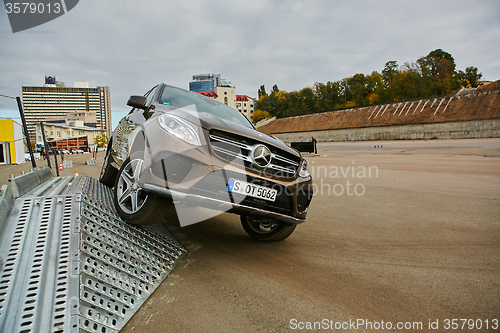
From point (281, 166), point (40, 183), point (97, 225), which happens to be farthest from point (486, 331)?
point (40, 183)

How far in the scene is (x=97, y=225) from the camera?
9.18 ft

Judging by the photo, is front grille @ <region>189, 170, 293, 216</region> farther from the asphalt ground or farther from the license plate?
the asphalt ground

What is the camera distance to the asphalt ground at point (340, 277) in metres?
2.12

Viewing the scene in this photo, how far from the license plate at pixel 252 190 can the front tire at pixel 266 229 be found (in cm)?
81

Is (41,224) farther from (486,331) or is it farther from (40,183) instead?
(486,331)

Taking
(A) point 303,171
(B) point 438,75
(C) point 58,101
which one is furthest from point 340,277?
(C) point 58,101

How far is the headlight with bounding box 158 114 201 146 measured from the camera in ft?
8.61

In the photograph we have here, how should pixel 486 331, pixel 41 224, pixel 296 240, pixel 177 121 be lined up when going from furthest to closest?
pixel 296 240 < pixel 177 121 < pixel 41 224 < pixel 486 331

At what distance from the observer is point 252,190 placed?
2.65 meters

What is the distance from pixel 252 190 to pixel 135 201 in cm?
129

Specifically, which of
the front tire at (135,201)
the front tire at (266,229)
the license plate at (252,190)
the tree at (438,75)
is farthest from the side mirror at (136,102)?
the tree at (438,75)

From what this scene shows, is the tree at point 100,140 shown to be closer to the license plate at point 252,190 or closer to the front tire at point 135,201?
the front tire at point 135,201

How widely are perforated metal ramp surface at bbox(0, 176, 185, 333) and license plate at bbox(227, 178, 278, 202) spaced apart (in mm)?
1090

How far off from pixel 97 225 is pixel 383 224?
4.02m
